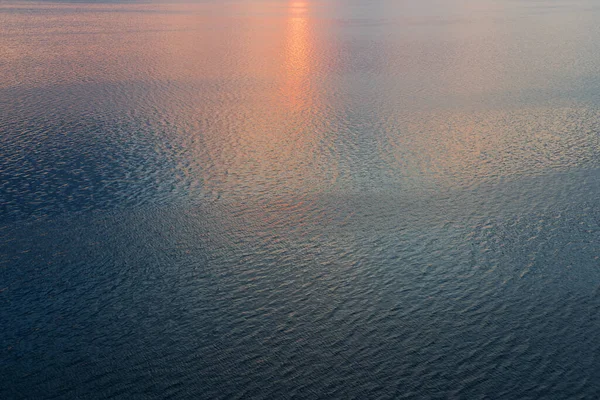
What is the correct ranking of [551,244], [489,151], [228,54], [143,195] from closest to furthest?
1. [551,244]
2. [143,195]
3. [489,151]
4. [228,54]

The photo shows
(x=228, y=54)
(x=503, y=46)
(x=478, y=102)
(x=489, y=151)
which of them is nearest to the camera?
(x=489, y=151)

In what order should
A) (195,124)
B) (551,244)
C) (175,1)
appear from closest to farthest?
(551,244), (195,124), (175,1)

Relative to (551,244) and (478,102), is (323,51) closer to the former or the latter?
(478,102)

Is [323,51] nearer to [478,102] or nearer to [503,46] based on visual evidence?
[503,46]

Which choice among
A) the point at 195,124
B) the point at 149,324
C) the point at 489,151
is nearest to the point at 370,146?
the point at 489,151

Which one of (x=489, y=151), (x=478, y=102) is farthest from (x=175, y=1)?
(x=489, y=151)

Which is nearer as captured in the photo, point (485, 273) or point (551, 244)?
point (485, 273)
